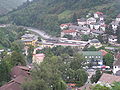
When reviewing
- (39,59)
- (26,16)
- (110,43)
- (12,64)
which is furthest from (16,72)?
(26,16)

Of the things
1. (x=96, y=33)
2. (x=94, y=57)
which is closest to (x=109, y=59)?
(x=94, y=57)

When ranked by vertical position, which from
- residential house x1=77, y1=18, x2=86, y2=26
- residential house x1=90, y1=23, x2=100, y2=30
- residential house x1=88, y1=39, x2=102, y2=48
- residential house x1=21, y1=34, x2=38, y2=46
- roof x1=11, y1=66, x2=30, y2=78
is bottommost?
roof x1=11, y1=66, x2=30, y2=78

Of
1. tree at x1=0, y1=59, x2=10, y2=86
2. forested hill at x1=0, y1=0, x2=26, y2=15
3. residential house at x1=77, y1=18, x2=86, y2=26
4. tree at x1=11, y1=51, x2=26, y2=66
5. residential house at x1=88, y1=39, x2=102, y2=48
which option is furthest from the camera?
forested hill at x1=0, y1=0, x2=26, y2=15

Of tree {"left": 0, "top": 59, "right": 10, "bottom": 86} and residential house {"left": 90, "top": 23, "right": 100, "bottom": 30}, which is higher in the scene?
residential house {"left": 90, "top": 23, "right": 100, "bottom": 30}

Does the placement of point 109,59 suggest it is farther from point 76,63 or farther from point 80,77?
point 80,77

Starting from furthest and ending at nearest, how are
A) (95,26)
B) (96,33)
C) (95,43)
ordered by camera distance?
(95,26)
(96,33)
(95,43)

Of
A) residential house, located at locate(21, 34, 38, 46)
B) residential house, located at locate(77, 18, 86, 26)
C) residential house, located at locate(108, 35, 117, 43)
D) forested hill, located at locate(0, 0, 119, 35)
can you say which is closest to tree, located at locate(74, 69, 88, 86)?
residential house, located at locate(108, 35, 117, 43)

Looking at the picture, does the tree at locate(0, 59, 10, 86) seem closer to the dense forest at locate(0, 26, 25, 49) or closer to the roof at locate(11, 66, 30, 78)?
the roof at locate(11, 66, 30, 78)

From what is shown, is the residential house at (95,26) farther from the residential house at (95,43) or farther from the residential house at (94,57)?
the residential house at (94,57)
